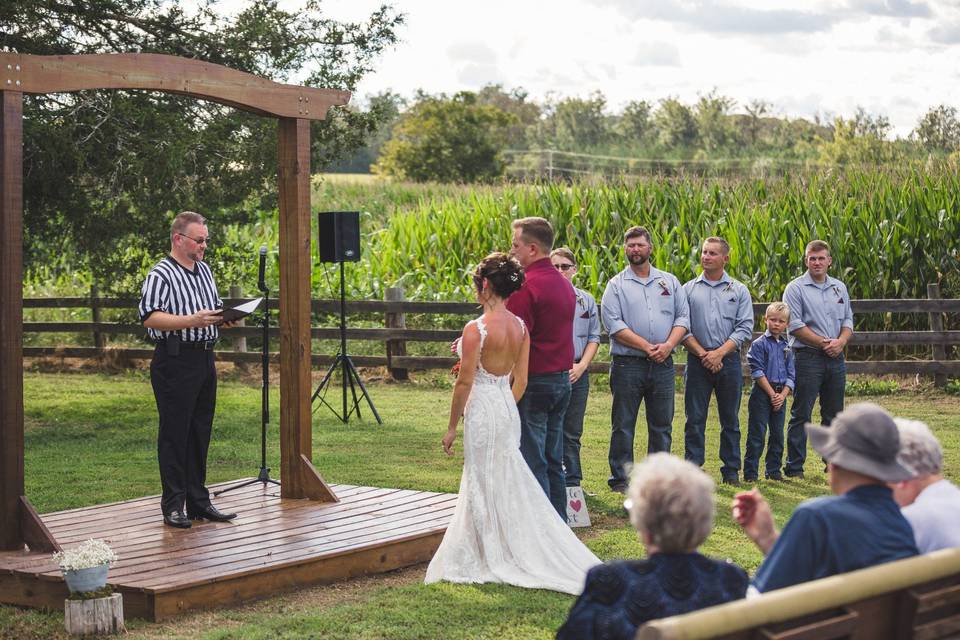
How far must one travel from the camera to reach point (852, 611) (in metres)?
3.11

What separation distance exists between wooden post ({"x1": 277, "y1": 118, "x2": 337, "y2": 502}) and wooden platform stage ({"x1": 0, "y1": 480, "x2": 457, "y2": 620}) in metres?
0.29

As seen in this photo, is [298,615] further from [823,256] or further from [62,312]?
[62,312]

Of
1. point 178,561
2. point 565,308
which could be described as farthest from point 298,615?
point 565,308

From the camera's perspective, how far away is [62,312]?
816 inches

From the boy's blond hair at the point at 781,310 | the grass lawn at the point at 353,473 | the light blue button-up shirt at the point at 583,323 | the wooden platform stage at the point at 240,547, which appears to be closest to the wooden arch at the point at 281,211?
the wooden platform stage at the point at 240,547

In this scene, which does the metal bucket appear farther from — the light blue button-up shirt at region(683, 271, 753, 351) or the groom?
the light blue button-up shirt at region(683, 271, 753, 351)

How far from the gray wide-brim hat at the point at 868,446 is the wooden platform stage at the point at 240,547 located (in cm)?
368

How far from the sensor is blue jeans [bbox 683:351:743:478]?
947cm

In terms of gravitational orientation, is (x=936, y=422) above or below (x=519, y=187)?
below

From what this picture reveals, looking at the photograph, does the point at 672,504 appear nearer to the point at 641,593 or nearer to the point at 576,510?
the point at 641,593

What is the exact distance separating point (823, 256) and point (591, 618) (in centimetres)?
702

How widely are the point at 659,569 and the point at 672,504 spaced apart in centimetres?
20

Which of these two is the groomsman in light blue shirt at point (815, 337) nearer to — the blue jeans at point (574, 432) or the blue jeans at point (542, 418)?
the blue jeans at point (574, 432)

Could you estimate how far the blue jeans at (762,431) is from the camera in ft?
31.9
